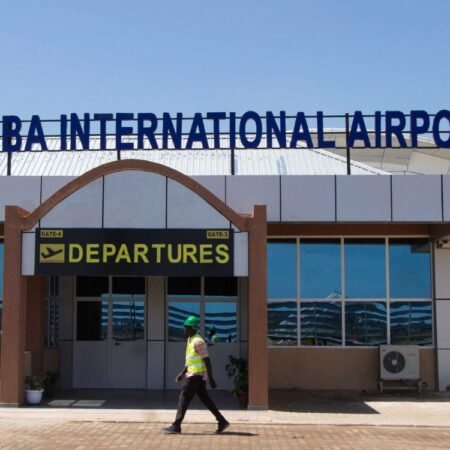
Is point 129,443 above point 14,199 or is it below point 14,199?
below

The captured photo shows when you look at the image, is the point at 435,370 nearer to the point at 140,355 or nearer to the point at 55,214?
the point at 140,355

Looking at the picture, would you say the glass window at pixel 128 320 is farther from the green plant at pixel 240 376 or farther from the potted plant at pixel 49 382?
the green plant at pixel 240 376

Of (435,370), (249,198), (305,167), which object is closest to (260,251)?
(249,198)

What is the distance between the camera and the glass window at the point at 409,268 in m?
16.8

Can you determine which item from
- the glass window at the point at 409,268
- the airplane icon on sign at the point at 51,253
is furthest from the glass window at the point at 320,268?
the airplane icon on sign at the point at 51,253

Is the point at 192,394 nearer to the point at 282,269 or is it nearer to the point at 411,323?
the point at 282,269

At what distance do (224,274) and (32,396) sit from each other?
424 centimetres

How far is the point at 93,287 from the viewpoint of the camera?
669 inches

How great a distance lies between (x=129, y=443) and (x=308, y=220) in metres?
5.97

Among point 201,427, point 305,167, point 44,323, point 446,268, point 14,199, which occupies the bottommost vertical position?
point 201,427

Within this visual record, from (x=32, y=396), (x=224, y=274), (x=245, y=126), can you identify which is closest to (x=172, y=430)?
(x=224, y=274)

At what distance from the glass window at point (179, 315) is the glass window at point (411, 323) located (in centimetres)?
447

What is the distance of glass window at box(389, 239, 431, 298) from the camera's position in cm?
1677

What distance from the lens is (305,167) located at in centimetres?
2103
